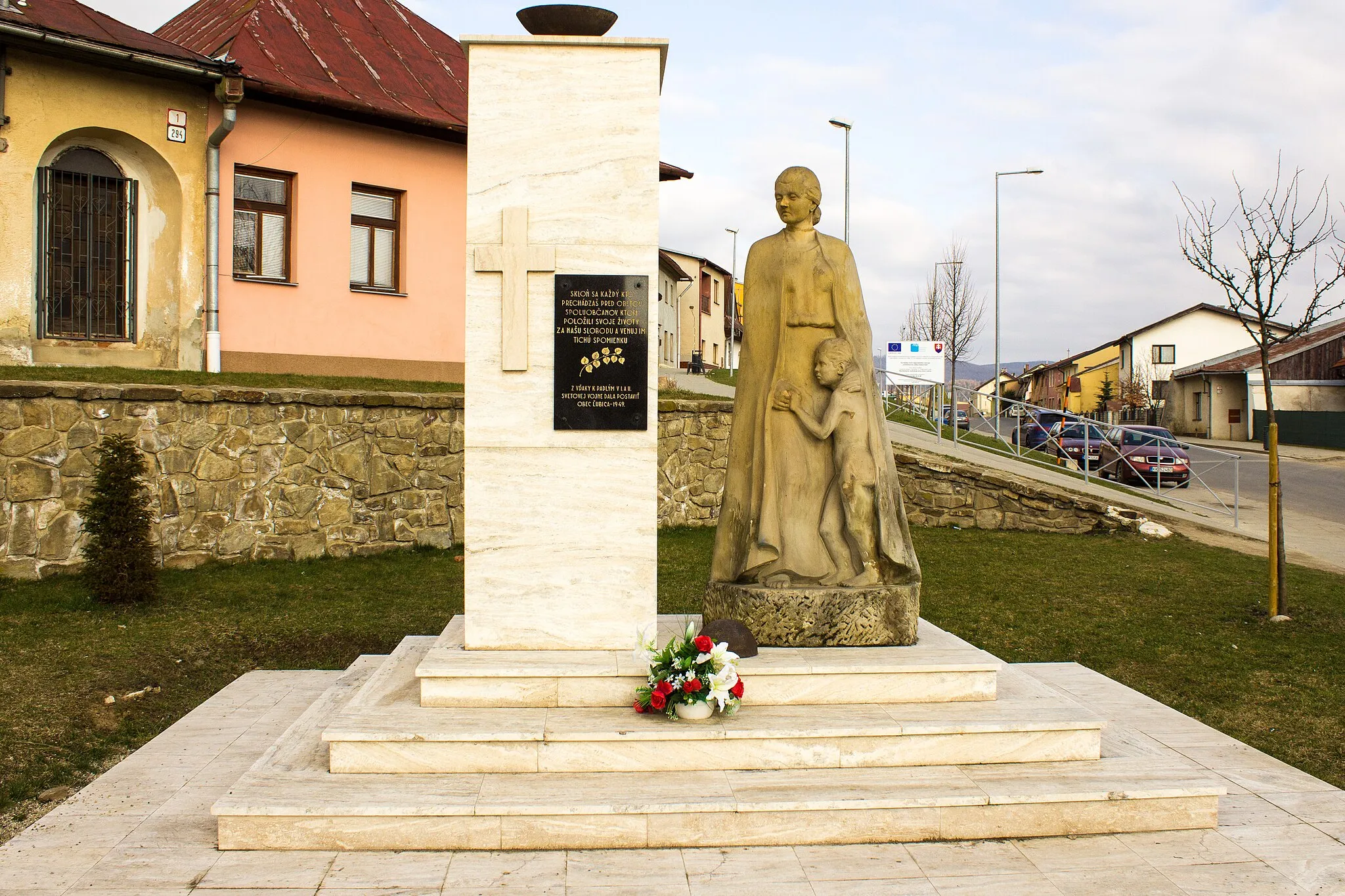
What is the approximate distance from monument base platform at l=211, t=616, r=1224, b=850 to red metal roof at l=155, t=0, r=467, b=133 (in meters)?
11.7

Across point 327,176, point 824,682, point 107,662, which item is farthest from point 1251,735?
point 327,176

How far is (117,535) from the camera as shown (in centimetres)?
847

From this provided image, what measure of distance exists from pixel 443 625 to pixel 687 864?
16.0 feet

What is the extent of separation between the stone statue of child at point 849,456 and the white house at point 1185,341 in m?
51.5

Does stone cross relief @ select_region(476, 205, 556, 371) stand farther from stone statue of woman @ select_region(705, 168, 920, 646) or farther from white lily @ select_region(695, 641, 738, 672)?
white lily @ select_region(695, 641, 738, 672)

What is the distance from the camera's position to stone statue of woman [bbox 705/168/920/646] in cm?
549

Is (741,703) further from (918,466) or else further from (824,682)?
(918,466)

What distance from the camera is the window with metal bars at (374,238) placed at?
15.5m

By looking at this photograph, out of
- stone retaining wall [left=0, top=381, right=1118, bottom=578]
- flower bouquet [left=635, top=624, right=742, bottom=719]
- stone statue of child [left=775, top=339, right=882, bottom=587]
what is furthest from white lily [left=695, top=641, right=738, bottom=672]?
stone retaining wall [left=0, top=381, right=1118, bottom=578]

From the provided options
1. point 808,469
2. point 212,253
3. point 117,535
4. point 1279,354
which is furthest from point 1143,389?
point 117,535

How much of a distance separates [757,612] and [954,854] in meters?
1.69

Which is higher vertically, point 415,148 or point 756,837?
point 415,148

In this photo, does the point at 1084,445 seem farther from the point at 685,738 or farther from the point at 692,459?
the point at 685,738

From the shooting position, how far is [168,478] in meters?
10.1
